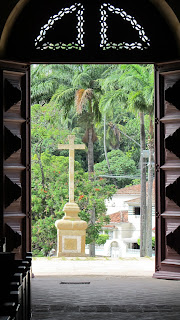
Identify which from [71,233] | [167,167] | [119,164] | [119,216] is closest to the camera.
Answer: [167,167]

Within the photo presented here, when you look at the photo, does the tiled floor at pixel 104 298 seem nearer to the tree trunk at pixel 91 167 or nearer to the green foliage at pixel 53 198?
the green foliage at pixel 53 198

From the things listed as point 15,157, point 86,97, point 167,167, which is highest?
point 86,97

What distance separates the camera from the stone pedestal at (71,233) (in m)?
16.5

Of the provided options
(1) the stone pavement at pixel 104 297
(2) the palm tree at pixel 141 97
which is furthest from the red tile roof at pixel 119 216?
(1) the stone pavement at pixel 104 297

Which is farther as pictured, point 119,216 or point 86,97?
point 119,216

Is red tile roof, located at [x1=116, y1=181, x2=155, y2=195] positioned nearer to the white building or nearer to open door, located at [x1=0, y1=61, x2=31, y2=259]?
the white building

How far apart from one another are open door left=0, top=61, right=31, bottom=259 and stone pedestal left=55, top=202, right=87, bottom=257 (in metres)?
7.75

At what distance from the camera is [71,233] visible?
1720 centimetres

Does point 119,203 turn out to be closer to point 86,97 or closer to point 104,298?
point 86,97

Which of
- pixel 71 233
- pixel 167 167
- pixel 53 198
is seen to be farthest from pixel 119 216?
pixel 167 167

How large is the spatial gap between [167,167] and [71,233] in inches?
351

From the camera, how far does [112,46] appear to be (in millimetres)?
8859

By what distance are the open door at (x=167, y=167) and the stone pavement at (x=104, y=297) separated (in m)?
0.39

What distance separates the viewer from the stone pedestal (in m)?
16.5
